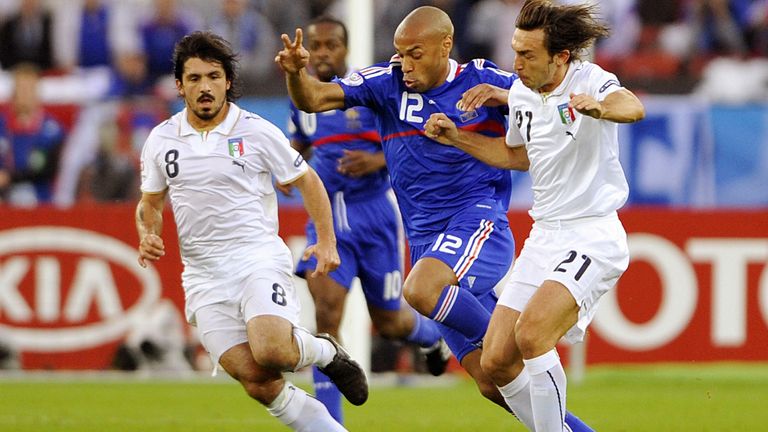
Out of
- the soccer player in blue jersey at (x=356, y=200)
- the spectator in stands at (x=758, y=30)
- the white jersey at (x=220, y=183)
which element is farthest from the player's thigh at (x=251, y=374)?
the spectator in stands at (x=758, y=30)

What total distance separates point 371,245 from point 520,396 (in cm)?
272

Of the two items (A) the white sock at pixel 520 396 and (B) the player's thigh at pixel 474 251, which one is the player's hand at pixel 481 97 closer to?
(B) the player's thigh at pixel 474 251

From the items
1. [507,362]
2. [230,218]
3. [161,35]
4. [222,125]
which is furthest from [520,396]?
[161,35]

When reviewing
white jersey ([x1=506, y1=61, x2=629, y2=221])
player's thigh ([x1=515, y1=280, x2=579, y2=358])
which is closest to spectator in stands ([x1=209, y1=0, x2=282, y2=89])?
white jersey ([x1=506, y1=61, x2=629, y2=221])

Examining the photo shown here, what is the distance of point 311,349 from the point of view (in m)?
7.68

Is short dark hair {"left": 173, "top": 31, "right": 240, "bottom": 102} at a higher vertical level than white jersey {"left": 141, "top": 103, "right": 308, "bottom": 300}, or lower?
higher

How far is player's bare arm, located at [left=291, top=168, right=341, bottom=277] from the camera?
7.68 meters

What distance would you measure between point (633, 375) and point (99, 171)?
5.86m

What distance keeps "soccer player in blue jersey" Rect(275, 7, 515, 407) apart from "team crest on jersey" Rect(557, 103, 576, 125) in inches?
41.3

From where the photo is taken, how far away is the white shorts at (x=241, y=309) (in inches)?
301

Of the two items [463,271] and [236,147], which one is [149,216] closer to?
[236,147]

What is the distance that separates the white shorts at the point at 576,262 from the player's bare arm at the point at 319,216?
95cm

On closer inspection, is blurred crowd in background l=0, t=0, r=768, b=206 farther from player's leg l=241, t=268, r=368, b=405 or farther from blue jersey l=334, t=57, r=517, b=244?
player's leg l=241, t=268, r=368, b=405

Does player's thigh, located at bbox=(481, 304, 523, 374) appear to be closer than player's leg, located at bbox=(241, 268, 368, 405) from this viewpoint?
Yes
